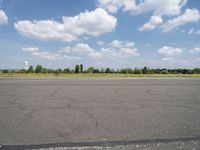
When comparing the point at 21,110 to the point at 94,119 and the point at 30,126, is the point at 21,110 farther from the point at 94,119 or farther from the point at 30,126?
the point at 94,119

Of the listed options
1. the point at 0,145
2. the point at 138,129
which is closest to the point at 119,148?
the point at 138,129

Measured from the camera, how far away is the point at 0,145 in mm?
3785

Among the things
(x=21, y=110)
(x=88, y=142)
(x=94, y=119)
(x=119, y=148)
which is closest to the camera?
(x=119, y=148)

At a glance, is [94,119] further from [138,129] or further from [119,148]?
[119,148]

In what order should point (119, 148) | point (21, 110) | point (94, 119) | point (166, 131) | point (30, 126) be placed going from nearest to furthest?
point (119, 148) → point (166, 131) → point (30, 126) → point (94, 119) → point (21, 110)

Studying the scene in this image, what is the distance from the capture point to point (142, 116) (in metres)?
6.05

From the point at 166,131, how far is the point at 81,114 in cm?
283

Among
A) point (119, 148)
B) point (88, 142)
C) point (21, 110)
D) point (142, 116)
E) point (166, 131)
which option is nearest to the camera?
point (119, 148)

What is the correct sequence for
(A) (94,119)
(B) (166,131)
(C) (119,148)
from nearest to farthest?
(C) (119,148), (B) (166,131), (A) (94,119)

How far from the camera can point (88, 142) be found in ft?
13.0

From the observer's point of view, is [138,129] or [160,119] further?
[160,119]

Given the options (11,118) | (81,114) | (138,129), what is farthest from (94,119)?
(11,118)

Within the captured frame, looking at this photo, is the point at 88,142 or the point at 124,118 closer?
the point at 88,142

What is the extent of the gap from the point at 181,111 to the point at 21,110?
5997 mm
